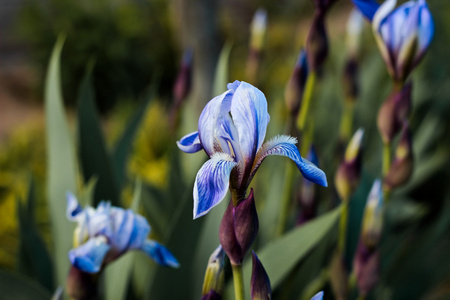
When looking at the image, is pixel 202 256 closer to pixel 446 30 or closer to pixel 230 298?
pixel 230 298

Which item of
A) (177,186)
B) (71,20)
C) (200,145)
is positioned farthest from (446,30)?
(71,20)

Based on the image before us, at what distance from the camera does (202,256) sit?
0.72 metres

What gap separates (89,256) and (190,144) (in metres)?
0.16

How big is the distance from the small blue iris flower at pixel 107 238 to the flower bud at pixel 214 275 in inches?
3.1

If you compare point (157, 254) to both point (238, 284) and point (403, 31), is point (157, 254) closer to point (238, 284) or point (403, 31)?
point (238, 284)

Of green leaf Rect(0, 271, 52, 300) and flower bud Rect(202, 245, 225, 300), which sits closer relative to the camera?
flower bud Rect(202, 245, 225, 300)

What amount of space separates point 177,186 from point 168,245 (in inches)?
10.3

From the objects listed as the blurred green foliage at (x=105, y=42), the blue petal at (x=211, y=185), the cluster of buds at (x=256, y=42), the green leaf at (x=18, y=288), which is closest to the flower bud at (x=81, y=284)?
the green leaf at (x=18, y=288)

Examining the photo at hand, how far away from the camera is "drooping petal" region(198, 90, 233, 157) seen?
355 mm

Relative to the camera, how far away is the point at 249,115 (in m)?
0.35

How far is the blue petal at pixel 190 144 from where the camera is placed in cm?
40

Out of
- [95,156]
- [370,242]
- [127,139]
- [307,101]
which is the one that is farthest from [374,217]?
[127,139]

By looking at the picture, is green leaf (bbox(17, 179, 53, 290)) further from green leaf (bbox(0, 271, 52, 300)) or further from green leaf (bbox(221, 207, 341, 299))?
green leaf (bbox(221, 207, 341, 299))

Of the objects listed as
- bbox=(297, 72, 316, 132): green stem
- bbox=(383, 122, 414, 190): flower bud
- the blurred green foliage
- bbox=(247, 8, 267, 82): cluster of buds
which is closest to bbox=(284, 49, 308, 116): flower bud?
bbox=(297, 72, 316, 132): green stem
